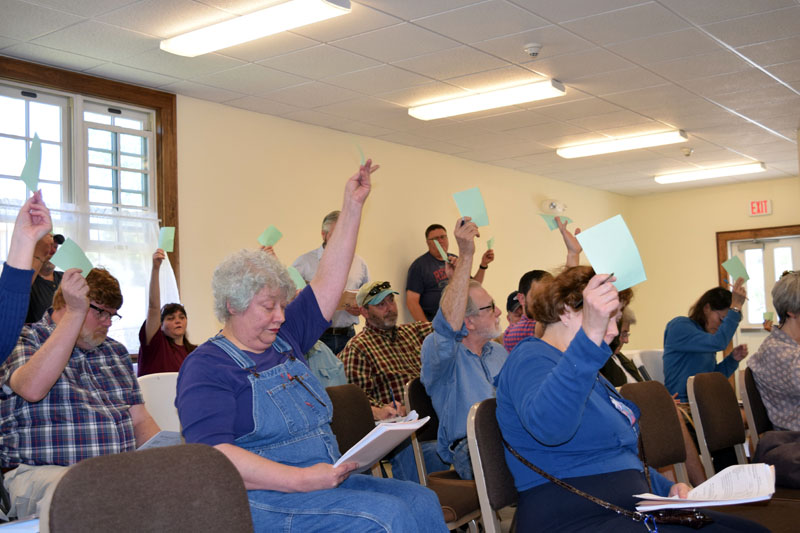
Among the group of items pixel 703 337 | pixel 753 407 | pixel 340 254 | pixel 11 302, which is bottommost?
pixel 753 407

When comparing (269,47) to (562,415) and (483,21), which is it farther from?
(562,415)

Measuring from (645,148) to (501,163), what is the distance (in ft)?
5.18

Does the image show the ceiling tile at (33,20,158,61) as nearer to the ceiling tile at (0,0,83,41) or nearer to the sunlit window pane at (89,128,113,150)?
the ceiling tile at (0,0,83,41)

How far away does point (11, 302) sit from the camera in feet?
6.53

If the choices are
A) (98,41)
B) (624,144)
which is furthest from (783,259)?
(98,41)

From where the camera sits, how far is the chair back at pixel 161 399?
10.7 ft

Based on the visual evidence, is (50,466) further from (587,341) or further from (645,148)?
(645,148)

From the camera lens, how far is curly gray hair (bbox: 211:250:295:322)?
7.15 ft

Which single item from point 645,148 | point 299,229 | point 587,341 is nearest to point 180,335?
point 299,229

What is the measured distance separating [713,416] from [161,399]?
2.29 m

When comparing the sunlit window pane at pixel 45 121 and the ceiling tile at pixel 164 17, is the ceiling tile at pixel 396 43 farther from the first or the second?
the sunlit window pane at pixel 45 121

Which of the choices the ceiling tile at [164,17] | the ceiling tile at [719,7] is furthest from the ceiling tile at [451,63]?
the ceiling tile at [164,17]

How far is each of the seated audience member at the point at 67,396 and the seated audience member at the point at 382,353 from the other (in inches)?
52.6

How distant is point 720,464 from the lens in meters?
3.55
